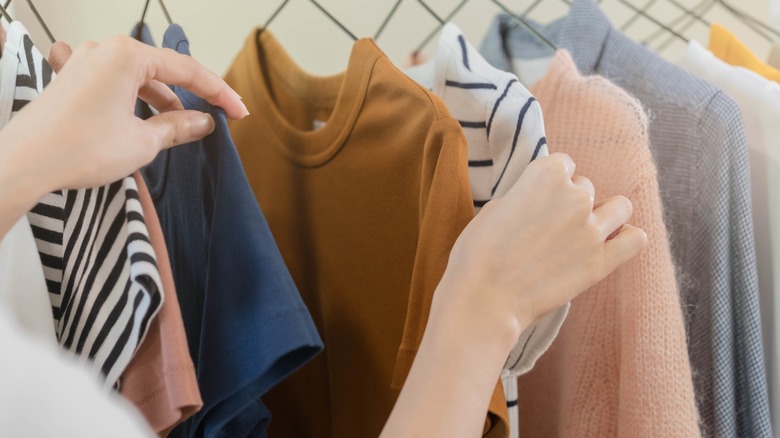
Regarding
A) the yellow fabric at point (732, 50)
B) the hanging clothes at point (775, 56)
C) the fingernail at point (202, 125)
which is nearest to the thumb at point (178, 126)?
the fingernail at point (202, 125)

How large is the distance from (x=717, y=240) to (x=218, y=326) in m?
0.39

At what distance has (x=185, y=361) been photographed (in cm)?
40

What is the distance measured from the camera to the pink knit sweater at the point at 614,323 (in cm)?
53

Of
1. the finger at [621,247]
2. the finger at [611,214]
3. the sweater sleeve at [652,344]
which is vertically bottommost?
the sweater sleeve at [652,344]

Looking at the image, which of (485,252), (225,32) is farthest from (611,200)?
(225,32)

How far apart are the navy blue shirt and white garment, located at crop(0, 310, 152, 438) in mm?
147

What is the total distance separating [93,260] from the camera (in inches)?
17.2

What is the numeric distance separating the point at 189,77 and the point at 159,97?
0.11ft

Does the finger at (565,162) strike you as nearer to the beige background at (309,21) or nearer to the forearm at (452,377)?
the forearm at (452,377)

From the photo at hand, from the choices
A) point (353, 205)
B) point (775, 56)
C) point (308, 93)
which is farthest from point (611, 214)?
point (775, 56)

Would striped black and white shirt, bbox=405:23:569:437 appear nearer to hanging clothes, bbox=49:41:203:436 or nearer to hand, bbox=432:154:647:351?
hand, bbox=432:154:647:351

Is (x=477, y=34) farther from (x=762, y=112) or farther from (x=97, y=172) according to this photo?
(x=97, y=172)

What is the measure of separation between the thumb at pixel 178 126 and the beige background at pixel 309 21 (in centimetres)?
36

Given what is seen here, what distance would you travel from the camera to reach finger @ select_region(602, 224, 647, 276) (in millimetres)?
461
